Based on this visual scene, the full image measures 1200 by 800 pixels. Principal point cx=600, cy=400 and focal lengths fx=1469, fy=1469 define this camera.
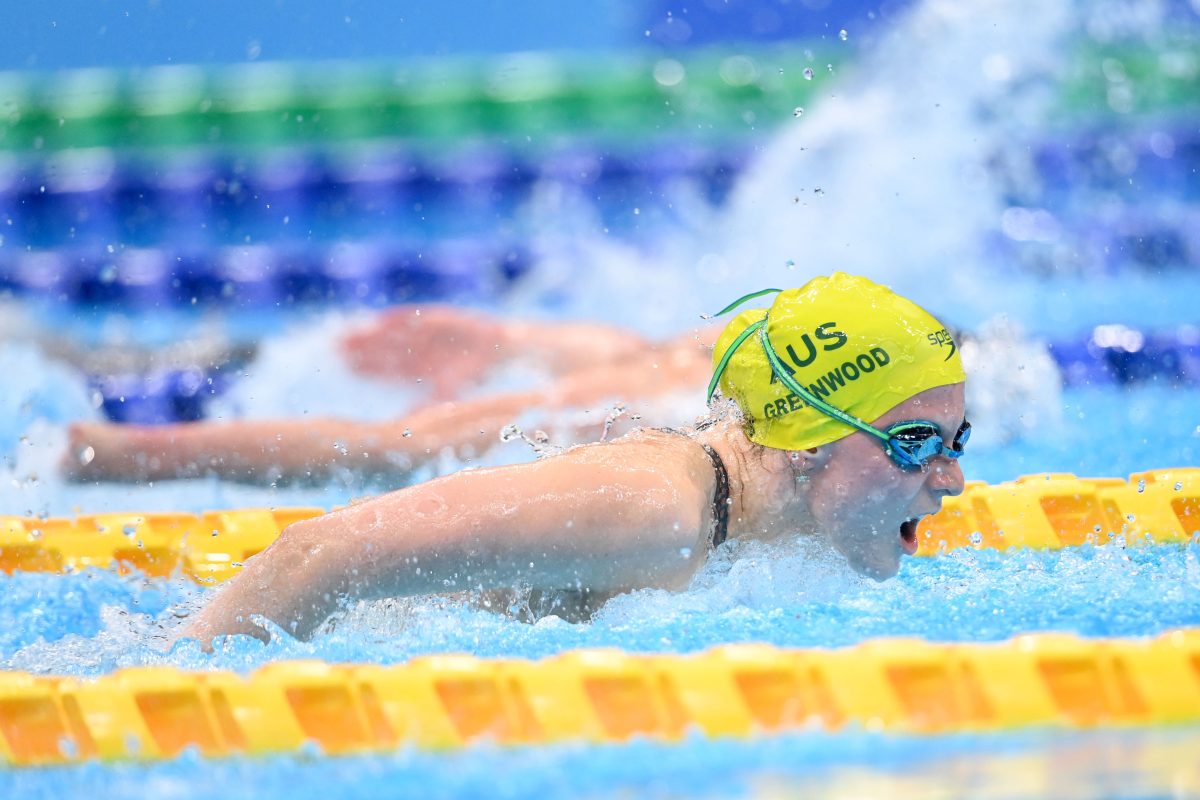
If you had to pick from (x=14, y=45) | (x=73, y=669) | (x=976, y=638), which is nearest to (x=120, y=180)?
(x=14, y=45)

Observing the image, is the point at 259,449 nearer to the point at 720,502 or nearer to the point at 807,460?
the point at 720,502

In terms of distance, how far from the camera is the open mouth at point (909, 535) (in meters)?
2.91

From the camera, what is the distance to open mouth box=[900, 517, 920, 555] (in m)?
2.91

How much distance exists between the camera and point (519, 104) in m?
7.89

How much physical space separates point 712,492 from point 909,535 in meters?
0.46

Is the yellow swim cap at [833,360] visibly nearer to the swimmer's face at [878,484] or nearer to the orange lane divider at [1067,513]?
the swimmer's face at [878,484]

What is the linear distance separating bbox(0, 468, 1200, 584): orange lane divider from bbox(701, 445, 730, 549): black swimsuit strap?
1.00 m

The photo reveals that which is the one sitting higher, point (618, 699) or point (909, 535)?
point (909, 535)

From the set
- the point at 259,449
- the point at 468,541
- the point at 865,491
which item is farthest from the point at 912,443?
the point at 259,449

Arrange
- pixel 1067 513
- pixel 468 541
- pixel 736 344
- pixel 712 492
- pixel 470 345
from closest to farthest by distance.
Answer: pixel 468 541
pixel 712 492
pixel 736 344
pixel 1067 513
pixel 470 345

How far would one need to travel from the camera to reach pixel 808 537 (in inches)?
115

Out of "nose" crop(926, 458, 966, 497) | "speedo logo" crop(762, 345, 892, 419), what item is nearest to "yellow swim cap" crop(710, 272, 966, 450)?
"speedo logo" crop(762, 345, 892, 419)

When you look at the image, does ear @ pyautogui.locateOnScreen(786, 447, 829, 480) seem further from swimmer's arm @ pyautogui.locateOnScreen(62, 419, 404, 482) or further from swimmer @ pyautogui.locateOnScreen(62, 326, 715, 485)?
swimmer's arm @ pyautogui.locateOnScreen(62, 419, 404, 482)

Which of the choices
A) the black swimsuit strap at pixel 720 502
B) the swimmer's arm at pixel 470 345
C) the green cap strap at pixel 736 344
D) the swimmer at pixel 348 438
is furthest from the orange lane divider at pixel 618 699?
the swimmer's arm at pixel 470 345
